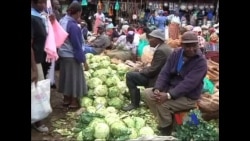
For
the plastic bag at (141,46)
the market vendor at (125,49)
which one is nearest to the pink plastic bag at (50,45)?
the market vendor at (125,49)

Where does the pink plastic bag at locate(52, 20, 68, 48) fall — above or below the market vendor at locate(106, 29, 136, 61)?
above

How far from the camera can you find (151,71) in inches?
238

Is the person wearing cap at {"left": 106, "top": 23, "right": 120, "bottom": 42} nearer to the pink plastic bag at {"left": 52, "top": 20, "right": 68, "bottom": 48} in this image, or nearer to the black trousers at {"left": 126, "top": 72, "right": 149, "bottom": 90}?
the black trousers at {"left": 126, "top": 72, "right": 149, "bottom": 90}

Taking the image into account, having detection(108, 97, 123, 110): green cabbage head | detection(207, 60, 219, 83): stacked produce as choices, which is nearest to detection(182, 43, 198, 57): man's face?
detection(108, 97, 123, 110): green cabbage head

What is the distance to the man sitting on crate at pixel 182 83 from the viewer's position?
4930mm

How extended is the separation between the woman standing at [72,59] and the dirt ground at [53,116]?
19cm

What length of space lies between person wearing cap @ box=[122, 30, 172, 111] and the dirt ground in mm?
978

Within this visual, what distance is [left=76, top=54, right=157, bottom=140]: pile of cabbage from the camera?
191 inches

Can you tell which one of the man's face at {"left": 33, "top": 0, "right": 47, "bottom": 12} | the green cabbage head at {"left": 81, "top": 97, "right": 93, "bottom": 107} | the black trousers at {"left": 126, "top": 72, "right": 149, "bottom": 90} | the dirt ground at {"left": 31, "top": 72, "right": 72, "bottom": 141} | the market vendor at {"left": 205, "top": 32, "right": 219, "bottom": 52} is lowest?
the dirt ground at {"left": 31, "top": 72, "right": 72, "bottom": 141}

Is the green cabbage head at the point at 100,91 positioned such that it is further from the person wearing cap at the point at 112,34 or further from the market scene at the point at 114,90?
the person wearing cap at the point at 112,34

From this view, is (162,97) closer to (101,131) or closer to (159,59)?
(101,131)
